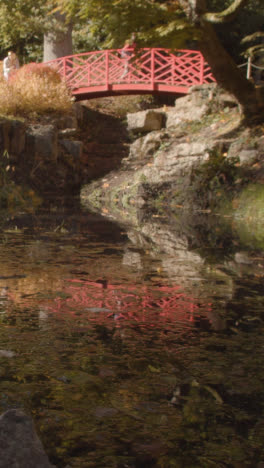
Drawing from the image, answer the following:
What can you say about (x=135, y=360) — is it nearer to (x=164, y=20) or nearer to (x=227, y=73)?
(x=164, y=20)

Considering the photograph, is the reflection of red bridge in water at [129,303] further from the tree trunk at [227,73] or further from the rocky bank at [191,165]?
the tree trunk at [227,73]

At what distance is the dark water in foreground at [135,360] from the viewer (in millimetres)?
1619

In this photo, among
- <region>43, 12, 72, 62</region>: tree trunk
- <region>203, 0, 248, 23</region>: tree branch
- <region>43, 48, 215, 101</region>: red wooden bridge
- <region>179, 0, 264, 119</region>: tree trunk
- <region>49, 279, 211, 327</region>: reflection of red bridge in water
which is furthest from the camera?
<region>43, 12, 72, 62</region>: tree trunk

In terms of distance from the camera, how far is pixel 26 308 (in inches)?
122

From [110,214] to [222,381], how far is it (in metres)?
8.13

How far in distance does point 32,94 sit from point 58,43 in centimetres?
693

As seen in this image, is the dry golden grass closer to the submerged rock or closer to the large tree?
the large tree

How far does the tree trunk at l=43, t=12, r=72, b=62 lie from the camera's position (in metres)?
22.2

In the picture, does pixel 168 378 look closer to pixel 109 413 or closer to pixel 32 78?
pixel 109 413

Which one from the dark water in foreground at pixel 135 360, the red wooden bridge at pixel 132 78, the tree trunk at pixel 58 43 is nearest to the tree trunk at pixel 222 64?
the red wooden bridge at pixel 132 78

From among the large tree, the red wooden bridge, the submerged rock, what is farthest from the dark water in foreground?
the red wooden bridge

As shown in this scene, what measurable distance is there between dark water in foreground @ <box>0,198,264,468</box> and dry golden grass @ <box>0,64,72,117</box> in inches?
482

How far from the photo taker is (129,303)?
334 cm

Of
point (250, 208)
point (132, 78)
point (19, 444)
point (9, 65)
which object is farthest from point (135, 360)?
point (132, 78)
